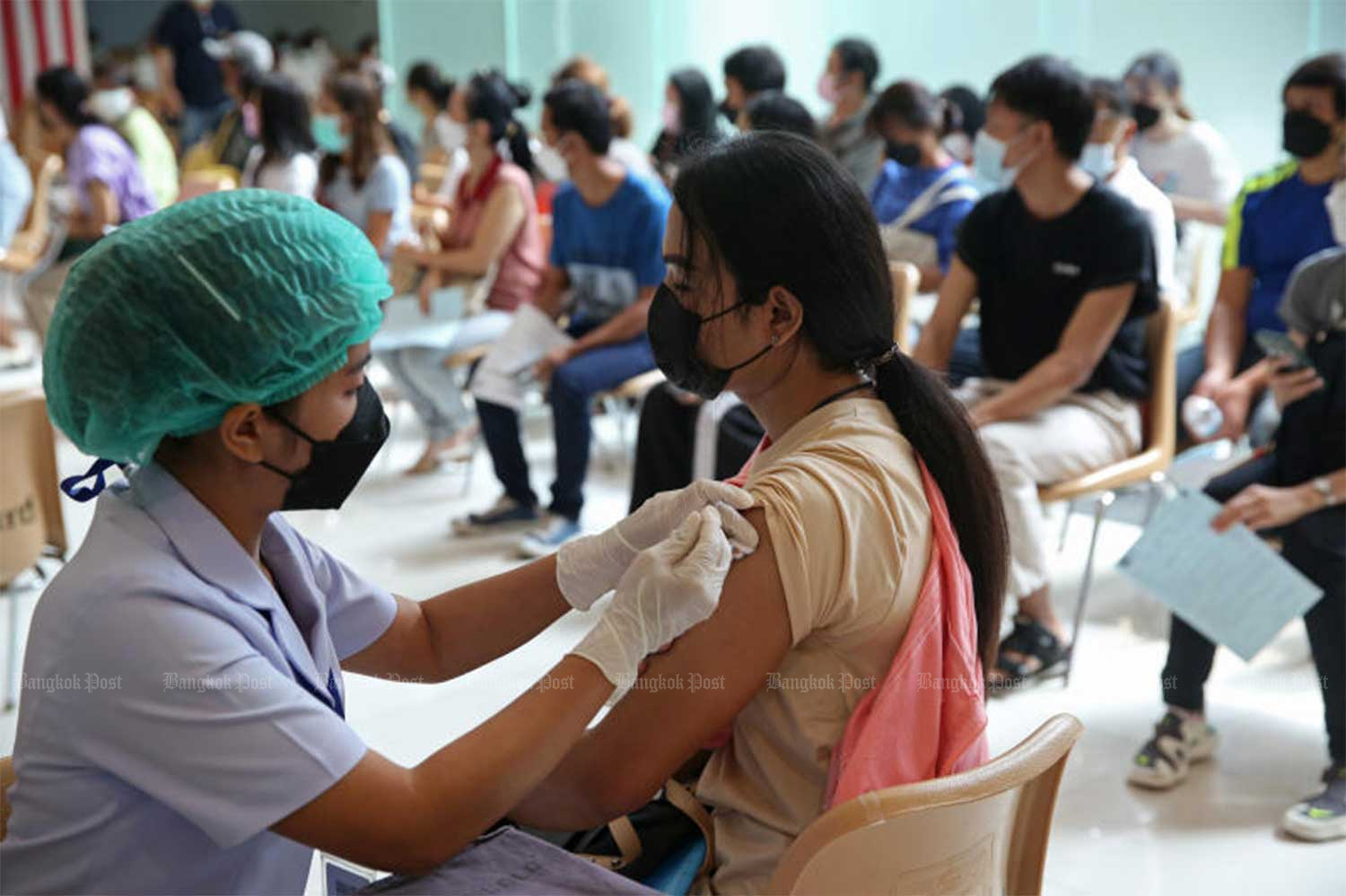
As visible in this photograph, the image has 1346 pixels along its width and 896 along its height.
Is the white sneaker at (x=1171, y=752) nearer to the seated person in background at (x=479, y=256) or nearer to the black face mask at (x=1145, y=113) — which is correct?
the seated person in background at (x=479, y=256)

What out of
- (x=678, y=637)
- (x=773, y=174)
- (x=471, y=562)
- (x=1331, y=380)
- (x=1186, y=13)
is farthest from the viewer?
(x=1186, y=13)

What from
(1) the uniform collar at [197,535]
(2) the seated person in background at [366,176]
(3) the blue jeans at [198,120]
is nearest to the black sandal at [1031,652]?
(1) the uniform collar at [197,535]

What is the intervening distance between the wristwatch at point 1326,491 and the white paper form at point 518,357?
2.11 m

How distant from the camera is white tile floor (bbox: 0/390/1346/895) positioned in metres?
2.27

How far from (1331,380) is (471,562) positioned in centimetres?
216

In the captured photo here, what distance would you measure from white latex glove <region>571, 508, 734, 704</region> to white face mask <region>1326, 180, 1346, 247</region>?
2343 mm

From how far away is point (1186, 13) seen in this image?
17.3 ft

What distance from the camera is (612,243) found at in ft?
13.0

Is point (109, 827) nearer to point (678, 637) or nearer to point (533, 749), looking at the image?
point (533, 749)

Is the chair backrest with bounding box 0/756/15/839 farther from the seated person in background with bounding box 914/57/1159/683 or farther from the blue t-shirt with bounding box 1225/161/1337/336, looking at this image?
the blue t-shirt with bounding box 1225/161/1337/336

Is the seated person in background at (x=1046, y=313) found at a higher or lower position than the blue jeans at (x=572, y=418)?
higher

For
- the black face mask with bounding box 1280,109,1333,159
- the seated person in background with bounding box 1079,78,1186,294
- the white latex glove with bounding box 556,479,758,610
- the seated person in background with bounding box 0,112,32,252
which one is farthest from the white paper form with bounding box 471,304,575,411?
the seated person in background with bounding box 0,112,32,252

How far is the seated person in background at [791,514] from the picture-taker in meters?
1.26

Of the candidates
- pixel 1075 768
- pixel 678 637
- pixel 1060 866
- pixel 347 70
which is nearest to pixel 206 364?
pixel 678 637
